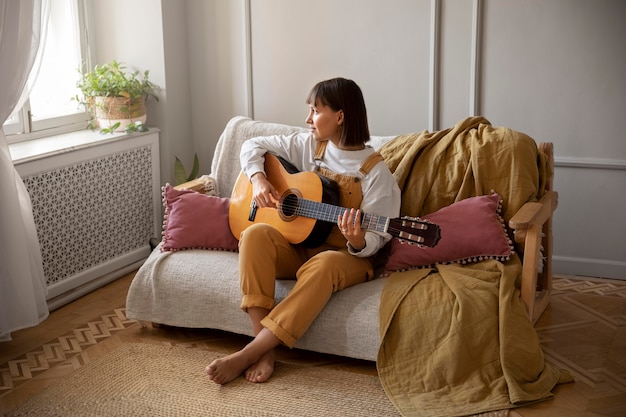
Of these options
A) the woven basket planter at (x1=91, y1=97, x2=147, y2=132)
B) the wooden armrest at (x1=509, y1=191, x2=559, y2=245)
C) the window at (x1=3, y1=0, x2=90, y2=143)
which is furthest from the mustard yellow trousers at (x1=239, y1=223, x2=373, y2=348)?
the window at (x1=3, y1=0, x2=90, y2=143)

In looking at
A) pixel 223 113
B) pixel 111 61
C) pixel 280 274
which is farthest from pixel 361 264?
pixel 111 61

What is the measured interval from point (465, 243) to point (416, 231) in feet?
1.42

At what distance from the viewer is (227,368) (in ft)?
8.90

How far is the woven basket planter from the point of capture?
12.7 ft

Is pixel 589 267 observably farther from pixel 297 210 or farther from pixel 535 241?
pixel 297 210

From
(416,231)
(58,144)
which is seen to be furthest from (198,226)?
(416,231)

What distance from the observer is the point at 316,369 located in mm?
2863

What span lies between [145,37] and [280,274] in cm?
172

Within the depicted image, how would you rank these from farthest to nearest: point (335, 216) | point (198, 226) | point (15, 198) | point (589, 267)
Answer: point (589, 267) → point (198, 226) → point (15, 198) → point (335, 216)

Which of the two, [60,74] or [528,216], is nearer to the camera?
[528,216]

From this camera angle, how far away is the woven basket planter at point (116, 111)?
12.7 feet

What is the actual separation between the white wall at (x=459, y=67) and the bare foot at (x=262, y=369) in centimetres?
152

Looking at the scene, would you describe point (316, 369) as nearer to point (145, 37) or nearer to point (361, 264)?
point (361, 264)

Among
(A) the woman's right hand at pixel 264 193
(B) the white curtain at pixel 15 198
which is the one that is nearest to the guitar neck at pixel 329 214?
(A) the woman's right hand at pixel 264 193
